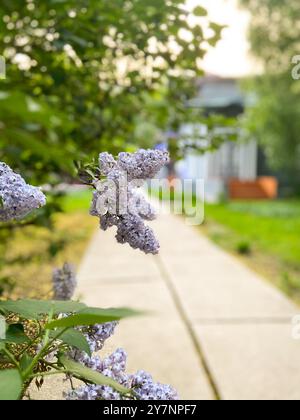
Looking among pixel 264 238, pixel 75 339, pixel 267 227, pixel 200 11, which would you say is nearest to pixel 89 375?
pixel 75 339

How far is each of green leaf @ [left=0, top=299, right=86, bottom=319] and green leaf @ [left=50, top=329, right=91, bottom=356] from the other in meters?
0.05

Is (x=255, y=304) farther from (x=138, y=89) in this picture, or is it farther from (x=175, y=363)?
(x=138, y=89)

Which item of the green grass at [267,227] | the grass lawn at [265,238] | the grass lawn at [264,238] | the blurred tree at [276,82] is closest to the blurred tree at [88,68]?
the grass lawn at [264,238]

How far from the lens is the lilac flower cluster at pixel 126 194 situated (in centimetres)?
118

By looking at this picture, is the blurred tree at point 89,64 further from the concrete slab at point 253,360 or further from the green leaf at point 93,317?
the concrete slab at point 253,360

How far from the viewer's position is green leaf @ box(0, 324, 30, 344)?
115 centimetres

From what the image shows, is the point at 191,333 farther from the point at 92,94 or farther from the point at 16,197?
the point at 16,197

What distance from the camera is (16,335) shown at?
117 centimetres

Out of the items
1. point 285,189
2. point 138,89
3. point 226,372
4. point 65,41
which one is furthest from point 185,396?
point 285,189

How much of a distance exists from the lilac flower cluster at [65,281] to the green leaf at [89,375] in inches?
35.4

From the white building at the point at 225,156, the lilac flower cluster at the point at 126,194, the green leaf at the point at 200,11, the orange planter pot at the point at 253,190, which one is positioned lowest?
the orange planter pot at the point at 253,190

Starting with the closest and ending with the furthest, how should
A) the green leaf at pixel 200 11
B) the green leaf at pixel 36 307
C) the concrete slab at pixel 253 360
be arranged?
the green leaf at pixel 36 307, the green leaf at pixel 200 11, the concrete slab at pixel 253 360
